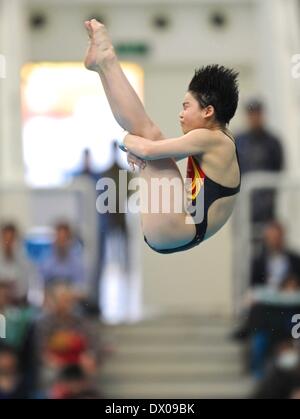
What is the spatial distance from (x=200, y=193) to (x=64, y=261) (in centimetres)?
401

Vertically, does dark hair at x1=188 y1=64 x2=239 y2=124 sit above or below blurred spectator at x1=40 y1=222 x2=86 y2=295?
above

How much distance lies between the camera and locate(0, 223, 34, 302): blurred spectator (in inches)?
249

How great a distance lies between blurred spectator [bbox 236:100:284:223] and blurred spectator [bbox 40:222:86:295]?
841mm

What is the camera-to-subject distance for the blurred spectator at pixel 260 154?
502 centimetres

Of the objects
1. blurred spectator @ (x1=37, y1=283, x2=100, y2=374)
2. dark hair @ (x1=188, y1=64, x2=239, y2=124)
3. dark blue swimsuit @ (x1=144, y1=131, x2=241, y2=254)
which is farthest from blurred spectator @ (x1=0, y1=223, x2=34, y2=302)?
dark hair @ (x1=188, y1=64, x2=239, y2=124)

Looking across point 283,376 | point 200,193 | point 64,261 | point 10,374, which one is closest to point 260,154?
point 64,261

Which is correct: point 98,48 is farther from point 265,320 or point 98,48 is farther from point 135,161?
point 265,320

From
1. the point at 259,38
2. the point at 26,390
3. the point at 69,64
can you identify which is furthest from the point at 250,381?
the point at 69,64

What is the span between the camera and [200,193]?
2676 millimetres

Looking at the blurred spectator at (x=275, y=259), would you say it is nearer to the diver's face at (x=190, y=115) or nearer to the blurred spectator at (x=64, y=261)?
the blurred spectator at (x=64, y=261)

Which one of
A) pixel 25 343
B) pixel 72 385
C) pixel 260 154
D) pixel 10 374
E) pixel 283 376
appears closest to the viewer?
pixel 260 154

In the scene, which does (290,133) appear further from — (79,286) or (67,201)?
(79,286)

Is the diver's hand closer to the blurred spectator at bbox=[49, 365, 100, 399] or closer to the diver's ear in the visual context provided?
the diver's ear

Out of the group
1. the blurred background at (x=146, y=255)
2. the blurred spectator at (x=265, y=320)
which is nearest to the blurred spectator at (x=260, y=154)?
the blurred background at (x=146, y=255)
